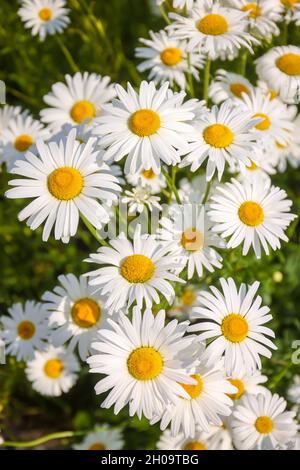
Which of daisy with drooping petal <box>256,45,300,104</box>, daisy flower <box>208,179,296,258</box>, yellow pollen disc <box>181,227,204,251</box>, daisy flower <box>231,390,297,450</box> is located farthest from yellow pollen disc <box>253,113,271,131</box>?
daisy flower <box>231,390,297,450</box>

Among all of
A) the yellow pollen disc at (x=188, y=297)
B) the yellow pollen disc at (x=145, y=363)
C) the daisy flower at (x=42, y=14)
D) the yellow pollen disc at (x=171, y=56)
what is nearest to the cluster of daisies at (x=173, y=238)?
the yellow pollen disc at (x=145, y=363)

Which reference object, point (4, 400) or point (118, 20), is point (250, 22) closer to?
point (118, 20)

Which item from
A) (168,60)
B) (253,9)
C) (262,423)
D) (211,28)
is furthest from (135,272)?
(253,9)

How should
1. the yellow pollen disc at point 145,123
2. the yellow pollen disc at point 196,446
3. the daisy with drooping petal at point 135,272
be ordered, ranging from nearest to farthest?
1. the daisy with drooping petal at point 135,272
2. the yellow pollen disc at point 145,123
3. the yellow pollen disc at point 196,446

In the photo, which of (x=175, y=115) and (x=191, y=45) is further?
(x=191, y=45)

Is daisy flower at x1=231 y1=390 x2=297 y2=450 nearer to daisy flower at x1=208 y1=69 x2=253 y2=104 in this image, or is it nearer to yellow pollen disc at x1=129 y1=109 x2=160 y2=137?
yellow pollen disc at x1=129 y1=109 x2=160 y2=137

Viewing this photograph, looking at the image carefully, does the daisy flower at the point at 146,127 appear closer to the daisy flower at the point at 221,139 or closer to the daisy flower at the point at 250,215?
the daisy flower at the point at 221,139
